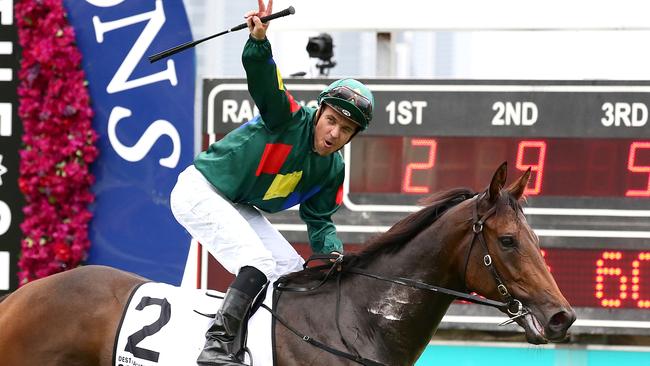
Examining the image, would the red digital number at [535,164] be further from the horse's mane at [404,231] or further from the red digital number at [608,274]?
the horse's mane at [404,231]

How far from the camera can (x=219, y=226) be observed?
3.82m

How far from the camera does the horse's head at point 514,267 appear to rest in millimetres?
3342

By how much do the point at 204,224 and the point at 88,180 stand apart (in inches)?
112

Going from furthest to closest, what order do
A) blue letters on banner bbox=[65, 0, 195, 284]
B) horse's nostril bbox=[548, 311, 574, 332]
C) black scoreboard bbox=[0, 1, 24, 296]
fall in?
1. black scoreboard bbox=[0, 1, 24, 296]
2. blue letters on banner bbox=[65, 0, 195, 284]
3. horse's nostril bbox=[548, 311, 574, 332]

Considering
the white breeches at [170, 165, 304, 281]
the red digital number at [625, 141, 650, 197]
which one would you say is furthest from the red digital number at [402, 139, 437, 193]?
the white breeches at [170, 165, 304, 281]

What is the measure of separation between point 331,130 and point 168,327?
0.95 metres

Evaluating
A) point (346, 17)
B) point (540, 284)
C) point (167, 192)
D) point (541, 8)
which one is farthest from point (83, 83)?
point (540, 284)

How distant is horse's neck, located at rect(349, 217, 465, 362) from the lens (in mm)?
3605

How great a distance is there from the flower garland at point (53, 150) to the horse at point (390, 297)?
2523mm

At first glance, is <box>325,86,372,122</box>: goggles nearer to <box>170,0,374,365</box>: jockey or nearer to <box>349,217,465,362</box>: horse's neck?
<box>170,0,374,365</box>: jockey

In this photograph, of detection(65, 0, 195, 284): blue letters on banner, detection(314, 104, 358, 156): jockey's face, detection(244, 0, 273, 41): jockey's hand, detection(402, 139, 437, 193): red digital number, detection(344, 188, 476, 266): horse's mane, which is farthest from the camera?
detection(65, 0, 195, 284): blue letters on banner

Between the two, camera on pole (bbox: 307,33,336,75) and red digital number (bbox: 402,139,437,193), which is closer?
red digital number (bbox: 402,139,437,193)

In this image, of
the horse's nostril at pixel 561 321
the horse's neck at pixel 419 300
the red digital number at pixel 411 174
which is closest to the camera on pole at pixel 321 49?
the red digital number at pixel 411 174

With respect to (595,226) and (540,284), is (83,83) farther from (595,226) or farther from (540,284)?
(540,284)
